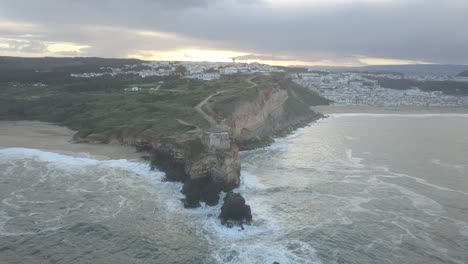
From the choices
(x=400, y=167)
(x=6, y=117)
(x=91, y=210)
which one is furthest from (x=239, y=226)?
(x=6, y=117)

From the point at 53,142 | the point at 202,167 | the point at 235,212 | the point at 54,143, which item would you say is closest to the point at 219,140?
the point at 202,167

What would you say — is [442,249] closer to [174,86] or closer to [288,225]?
[288,225]

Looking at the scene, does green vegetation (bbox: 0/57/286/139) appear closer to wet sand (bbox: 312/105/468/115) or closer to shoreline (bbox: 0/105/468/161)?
shoreline (bbox: 0/105/468/161)

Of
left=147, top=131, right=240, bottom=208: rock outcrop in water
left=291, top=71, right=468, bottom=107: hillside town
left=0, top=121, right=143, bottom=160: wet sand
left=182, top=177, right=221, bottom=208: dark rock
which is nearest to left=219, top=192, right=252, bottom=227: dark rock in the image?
left=182, top=177, right=221, bottom=208: dark rock

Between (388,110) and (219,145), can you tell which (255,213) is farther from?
(388,110)

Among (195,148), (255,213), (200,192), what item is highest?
(195,148)
